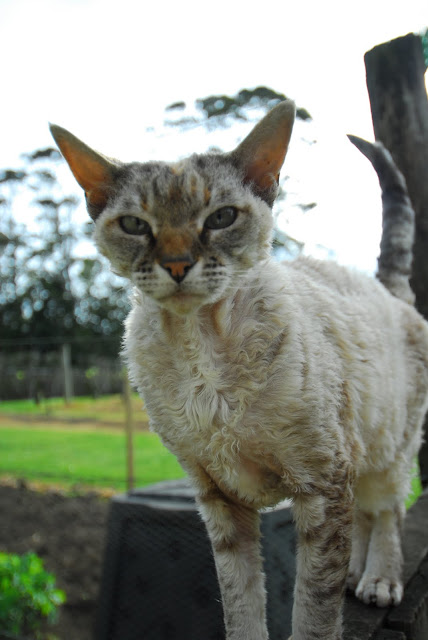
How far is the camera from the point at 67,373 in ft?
36.1

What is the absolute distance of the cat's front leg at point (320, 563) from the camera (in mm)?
1759

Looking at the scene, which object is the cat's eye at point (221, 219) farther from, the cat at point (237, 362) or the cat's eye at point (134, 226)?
the cat's eye at point (134, 226)

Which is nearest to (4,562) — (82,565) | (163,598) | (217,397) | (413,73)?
(82,565)

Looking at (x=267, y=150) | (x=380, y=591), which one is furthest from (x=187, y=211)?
(x=380, y=591)

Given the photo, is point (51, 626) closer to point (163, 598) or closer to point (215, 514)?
point (163, 598)

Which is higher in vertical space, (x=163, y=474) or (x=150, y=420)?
(x=150, y=420)

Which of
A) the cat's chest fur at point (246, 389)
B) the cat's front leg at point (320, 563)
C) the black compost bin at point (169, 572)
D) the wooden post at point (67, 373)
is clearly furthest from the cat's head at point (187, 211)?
the wooden post at point (67, 373)

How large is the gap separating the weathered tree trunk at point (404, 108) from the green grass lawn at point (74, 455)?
6.81 metres

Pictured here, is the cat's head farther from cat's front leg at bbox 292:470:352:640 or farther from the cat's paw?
the cat's paw

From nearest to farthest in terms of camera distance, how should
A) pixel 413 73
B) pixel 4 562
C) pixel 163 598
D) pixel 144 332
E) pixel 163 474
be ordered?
pixel 144 332, pixel 413 73, pixel 163 598, pixel 4 562, pixel 163 474

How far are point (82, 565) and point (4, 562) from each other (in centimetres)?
153

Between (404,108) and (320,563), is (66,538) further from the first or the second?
(404,108)

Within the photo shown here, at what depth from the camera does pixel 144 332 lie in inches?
74.3

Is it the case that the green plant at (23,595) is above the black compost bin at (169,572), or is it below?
below
